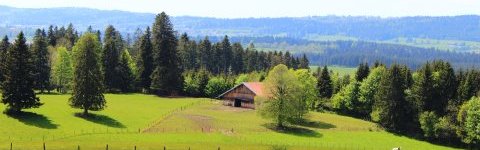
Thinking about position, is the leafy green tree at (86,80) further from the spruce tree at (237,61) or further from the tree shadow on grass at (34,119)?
the spruce tree at (237,61)

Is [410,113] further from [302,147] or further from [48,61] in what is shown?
[48,61]

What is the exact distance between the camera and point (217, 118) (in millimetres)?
86688

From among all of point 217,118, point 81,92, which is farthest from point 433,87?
point 81,92

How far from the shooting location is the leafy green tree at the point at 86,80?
267 ft

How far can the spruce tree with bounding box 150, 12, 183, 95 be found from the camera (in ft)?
390

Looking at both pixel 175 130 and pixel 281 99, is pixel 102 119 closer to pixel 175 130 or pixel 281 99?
pixel 175 130

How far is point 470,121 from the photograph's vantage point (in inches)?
3196

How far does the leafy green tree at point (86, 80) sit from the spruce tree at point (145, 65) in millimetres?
41972

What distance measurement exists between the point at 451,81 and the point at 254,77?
171 feet

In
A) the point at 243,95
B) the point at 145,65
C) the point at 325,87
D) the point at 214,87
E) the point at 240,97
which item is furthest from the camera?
the point at 145,65

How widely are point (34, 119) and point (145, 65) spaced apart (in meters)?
52.3

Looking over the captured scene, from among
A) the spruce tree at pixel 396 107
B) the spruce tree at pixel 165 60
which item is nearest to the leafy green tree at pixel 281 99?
the spruce tree at pixel 396 107

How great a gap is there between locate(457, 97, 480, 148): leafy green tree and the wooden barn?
34.8 meters

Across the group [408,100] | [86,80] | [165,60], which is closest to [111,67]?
[165,60]
